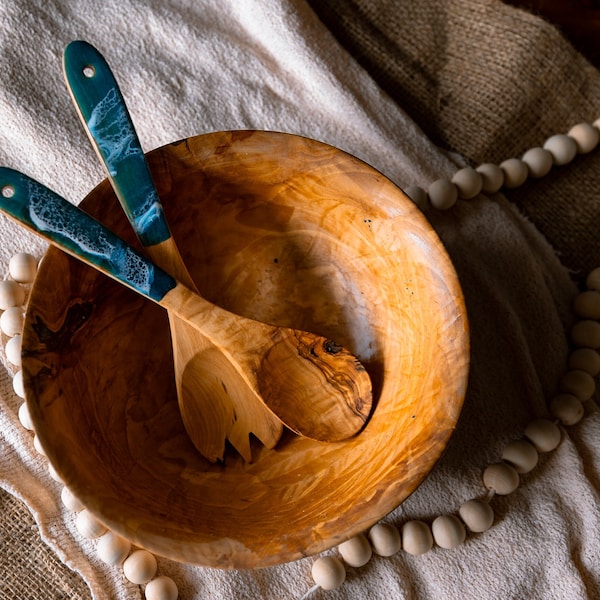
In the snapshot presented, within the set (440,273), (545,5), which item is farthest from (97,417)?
(545,5)

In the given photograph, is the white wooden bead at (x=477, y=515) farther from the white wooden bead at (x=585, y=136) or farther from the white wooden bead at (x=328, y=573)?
the white wooden bead at (x=585, y=136)

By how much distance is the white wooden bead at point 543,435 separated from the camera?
752 mm

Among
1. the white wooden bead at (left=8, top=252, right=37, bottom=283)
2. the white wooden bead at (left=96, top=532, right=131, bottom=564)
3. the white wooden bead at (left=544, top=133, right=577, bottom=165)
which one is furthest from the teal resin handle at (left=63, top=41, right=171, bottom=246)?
the white wooden bead at (left=544, top=133, right=577, bottom=165)

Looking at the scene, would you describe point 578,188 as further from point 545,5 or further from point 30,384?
point 30,384

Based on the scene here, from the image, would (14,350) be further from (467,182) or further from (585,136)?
(585,136)

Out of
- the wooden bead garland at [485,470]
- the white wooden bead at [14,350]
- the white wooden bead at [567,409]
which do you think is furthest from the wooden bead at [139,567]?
the white wooden bead at [567,409]

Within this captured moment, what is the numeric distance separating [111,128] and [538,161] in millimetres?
517

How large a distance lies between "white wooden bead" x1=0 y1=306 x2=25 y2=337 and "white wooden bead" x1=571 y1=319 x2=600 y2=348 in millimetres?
601

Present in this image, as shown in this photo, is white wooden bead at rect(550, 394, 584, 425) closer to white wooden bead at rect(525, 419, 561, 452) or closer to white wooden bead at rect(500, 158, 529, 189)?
white wooden bead at rect(525, 419, 561, 452)

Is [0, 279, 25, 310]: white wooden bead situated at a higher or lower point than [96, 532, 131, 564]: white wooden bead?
higher

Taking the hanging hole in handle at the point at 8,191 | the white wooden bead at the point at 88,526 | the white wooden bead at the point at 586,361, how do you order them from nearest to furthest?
the hanging hole in handle at the point at 8,191, the white wooden bead at the point at 88,526, the white wooden bead at the point at 586,361

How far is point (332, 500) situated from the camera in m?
0.60

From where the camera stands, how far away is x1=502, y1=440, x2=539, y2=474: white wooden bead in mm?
741

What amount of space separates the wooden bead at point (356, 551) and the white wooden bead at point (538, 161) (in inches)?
18.6
